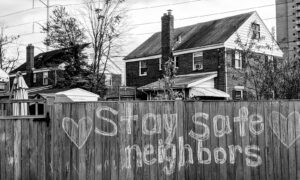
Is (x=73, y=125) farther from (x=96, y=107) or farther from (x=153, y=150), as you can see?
(x=153, y=150)

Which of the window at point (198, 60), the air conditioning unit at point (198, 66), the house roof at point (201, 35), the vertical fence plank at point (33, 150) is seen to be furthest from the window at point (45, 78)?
the vertical fence plank at point (33, 150)

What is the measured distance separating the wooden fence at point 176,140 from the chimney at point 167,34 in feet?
84.2

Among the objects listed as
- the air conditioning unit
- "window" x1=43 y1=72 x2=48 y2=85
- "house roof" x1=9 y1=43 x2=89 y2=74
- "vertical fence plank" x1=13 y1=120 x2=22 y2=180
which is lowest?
"vertical fence plank" x1=13 y1=120 x2=22 y2=180

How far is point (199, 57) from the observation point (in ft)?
105

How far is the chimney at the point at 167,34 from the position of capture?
3269cm

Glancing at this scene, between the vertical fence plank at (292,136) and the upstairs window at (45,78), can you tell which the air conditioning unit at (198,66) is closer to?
the upstairs window at (45,78)

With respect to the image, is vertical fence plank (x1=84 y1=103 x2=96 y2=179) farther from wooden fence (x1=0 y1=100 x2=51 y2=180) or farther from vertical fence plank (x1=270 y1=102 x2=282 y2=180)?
vertical fence plank (x1=270 y1=102 x2=282 y2=180)

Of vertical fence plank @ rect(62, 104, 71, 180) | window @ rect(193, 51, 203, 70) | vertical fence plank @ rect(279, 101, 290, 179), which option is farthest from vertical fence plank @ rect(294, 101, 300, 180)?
window @ rect(193, 51, 203, 70)

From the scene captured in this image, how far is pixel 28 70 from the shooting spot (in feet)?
158

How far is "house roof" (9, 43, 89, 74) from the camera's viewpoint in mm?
39478

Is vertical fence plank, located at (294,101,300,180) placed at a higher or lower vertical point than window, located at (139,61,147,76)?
lower

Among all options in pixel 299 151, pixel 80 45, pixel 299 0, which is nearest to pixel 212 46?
pixel 80 45

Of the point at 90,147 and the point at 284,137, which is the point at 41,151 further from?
the point at 284,137

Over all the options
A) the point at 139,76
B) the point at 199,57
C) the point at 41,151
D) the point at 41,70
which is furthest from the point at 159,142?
the point at 41,70
